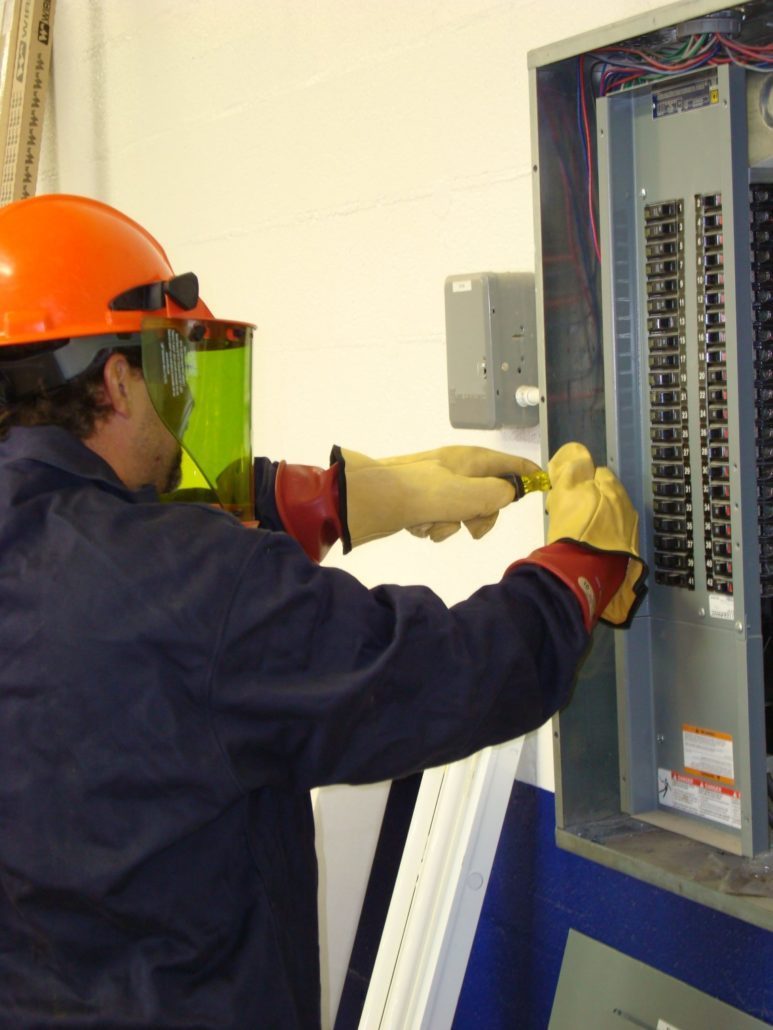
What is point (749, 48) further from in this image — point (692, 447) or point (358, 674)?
point (358, 674)

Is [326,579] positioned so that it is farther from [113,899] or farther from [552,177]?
[552,177]

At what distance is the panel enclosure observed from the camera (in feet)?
4.04

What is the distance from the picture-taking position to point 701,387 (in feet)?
4.20

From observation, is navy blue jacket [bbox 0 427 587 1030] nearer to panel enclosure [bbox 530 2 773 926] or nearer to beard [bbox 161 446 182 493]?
beard [bbox 161 446 182 493]

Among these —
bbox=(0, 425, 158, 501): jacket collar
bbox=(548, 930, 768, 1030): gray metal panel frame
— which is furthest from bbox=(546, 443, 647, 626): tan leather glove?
bbox=(548, 930, 768, 1030): gray metal panel frame

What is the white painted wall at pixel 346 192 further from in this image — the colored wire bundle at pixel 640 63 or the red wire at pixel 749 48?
the red wire at pixel 749 48

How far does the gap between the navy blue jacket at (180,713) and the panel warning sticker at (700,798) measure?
31cm

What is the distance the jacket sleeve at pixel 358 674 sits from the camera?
1.04m

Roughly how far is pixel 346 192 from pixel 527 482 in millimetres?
833

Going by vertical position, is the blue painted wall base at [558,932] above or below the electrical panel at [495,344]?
below

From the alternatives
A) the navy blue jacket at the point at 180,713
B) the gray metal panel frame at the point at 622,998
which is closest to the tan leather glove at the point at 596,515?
the navy blue jacket at the point at 180,713

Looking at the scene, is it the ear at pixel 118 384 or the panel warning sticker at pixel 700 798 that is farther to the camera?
the panel warning sticker at pixel 700 798

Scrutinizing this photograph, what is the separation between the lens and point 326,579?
1088 millimetres

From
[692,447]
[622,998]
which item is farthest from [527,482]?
[622,998]
